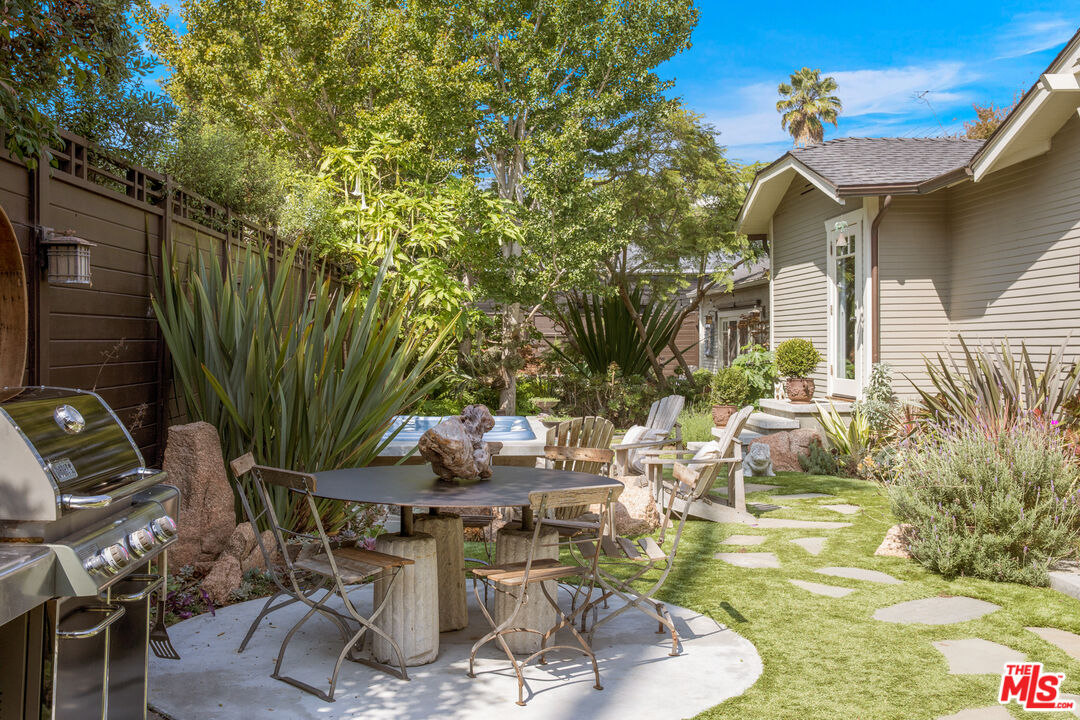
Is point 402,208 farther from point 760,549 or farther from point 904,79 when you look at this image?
point 904,79

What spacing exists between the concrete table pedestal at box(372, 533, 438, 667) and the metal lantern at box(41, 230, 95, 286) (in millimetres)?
1770

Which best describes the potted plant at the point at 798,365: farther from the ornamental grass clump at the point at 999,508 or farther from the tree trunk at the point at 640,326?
the ornamental grass clump at the point at 999,508

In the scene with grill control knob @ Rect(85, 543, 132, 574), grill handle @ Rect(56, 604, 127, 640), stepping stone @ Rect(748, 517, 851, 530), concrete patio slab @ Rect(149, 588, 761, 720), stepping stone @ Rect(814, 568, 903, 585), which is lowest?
concrete patio slab @ Rect(149, 588, 761, 720)

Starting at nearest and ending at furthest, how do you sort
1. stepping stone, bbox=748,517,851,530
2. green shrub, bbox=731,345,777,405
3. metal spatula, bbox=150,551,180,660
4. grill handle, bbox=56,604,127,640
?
grill handle, bbox=56,604,127,640 → metal spatula, bbox=150,551,180,660 → stepping stone, bbox=748,517,851,530 → green shrub, bbox=731,345,777,405

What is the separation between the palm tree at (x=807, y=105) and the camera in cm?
3606

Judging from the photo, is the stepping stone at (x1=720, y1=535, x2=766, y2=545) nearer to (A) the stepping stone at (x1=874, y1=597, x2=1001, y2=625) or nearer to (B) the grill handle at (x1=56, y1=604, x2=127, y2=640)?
(A) the stepping stone at (x1=874, y1=597, x2=1001, y2=625)

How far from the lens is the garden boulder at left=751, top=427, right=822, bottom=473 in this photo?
9984mm

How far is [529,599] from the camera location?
150 inches

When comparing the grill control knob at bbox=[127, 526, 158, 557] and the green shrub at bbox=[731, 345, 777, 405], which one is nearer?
the grill control knob at bbox=[127, 526, 158, 557]

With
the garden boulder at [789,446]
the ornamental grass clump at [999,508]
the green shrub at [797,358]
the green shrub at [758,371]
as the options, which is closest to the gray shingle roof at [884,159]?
the green shrub at [797,358]

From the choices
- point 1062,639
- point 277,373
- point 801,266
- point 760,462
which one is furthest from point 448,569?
point 801,266

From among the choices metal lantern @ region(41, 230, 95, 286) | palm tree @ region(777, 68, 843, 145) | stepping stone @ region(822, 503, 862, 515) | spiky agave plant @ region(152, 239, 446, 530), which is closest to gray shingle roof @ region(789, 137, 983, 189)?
stepping stone @ region(822, 503, 862, 515)

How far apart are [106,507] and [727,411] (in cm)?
1104

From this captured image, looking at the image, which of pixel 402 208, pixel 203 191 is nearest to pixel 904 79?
pixel 402 208
